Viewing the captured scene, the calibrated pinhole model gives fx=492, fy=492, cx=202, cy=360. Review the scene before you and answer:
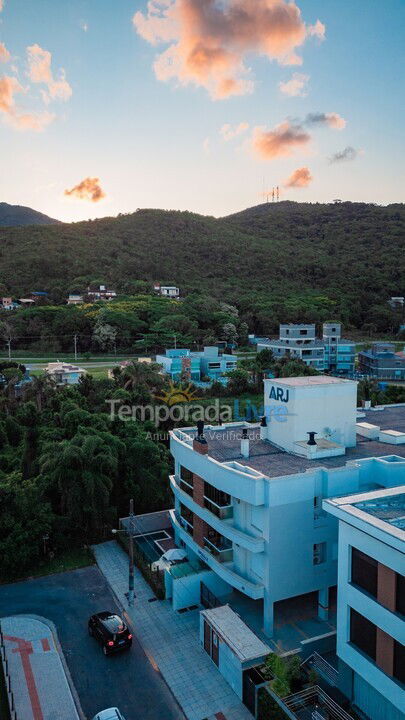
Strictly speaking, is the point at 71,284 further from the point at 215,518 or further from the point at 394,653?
the point at 394,653

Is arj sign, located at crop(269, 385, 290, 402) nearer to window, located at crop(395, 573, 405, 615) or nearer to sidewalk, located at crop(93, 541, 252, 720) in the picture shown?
sidewalk, located at crop(93, 541, 252, 720)

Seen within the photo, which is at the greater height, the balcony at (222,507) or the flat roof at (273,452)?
the flat roof at (273,452)

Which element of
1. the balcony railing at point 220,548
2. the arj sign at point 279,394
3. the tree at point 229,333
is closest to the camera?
the balcony railing at point 220,548

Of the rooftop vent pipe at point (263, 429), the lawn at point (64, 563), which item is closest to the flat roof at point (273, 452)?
the rooftop vent pipe at point (263, 429)

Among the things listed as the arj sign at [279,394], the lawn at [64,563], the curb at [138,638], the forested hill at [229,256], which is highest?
the forested hill at [229,256]

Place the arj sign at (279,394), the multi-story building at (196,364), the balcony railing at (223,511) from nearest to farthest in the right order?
the balcony railing at (223,511), the arj sign at (279,394), the multi-story building at (196,364)

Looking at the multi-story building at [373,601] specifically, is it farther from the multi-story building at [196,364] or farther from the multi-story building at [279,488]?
the multi-story building at [196,364]

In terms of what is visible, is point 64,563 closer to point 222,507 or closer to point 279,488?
point 222,507

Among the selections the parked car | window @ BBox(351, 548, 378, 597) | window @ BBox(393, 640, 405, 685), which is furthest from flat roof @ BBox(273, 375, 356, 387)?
the parked car
